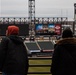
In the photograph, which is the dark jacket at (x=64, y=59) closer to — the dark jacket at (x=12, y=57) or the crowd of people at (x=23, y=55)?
the crowd of people at (x=23, y=55)

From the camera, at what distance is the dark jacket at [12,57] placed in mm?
6387

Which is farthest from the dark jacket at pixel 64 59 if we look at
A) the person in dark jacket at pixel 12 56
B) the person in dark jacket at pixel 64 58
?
the person in dark jacket at pixel 12 56

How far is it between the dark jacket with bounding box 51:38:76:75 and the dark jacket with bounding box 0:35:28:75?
649mm

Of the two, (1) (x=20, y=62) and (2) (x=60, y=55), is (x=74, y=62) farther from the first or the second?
(1) (x=20, y=62)

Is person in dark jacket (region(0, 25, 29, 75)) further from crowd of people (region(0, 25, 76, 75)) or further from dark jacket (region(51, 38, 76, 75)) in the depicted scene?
dark jacket (region(51, 38, 76, 75))

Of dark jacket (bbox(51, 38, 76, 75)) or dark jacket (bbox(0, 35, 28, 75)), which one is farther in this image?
dark jacket (bbox(0, 35, 28, 75))

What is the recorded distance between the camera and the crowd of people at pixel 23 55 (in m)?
6.29

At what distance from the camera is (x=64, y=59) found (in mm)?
6312

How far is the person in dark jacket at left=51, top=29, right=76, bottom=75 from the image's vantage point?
6.29 metres

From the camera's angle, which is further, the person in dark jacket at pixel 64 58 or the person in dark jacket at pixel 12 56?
the person in dark jacket at pixel 12 56

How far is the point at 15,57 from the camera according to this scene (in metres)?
6.42

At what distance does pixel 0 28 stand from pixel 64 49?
58.0m

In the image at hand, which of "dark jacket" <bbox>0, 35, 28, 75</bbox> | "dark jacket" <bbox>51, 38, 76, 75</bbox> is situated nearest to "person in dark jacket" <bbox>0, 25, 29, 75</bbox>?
"dark jacket" <bbox>0, 35, 28, 75</bbox>

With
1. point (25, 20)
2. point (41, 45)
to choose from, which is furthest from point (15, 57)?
point (25, 20)
